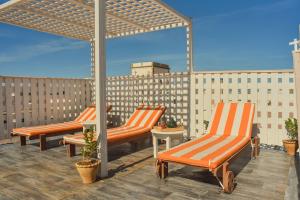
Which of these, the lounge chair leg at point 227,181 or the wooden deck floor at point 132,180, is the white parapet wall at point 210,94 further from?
the lounge chair leg at point 227,181

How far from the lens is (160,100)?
8.46 metres

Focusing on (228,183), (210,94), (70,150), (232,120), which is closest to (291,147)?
(232,120)

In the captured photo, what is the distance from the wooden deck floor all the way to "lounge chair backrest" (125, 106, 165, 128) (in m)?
1.40

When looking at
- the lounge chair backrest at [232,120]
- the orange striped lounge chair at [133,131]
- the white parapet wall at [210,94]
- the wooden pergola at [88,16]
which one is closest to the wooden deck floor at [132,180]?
the orange striped lounge chair at [133,131]

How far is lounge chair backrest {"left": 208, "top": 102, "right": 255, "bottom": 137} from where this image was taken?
5.84 m

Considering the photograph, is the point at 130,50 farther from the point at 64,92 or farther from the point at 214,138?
the point at 214,138

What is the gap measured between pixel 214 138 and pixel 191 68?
2.98 m

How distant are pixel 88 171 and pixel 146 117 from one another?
11.4 ft

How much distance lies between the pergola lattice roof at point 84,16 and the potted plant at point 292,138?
4013 millimetres

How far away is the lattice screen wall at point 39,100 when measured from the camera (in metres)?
7.82

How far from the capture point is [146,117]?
7434 mm

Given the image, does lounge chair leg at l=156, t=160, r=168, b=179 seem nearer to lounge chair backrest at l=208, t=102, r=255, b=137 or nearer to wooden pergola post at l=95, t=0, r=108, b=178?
wooden pergola post at l=95, t=0, r=108, b=178

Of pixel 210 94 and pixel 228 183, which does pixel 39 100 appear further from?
pixel 228 183

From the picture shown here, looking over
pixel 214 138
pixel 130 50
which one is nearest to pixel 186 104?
pixel 214 138
